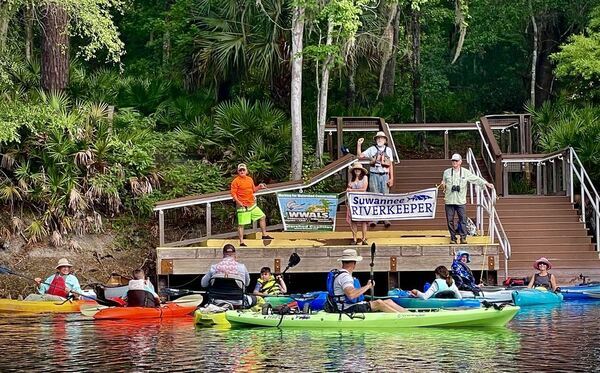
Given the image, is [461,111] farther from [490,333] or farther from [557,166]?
[490,333]

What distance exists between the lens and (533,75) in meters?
38.7

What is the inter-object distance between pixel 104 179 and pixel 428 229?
7184 millimetres

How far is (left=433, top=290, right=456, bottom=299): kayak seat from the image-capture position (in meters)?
22.2

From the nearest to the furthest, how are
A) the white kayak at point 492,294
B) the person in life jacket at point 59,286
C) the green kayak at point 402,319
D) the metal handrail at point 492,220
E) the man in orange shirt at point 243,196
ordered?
the green kayak at point 402,319, the white kayak at point 492,294, the person in life jacket at point 59,286, the man in orange shirt at point 243,196, the metal handrail at point 492,220

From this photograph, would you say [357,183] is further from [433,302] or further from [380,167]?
[433,302]

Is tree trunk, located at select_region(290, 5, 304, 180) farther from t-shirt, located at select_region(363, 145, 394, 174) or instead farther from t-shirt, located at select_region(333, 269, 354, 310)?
t-shirt, located at select_region(333, 269, 354, 310)

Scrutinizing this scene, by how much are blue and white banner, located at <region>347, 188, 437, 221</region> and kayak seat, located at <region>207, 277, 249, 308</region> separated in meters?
5.13

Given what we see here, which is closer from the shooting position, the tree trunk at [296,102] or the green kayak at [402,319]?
the green kayak at [402,319]

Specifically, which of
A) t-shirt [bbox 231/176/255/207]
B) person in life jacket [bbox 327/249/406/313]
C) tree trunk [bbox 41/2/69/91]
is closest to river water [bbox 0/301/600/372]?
person in life jacket [bbox 327/249/406/313]

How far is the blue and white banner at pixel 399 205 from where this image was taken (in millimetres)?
26594

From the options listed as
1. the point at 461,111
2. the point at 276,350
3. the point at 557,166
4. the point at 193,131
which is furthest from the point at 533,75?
the point at 276,350

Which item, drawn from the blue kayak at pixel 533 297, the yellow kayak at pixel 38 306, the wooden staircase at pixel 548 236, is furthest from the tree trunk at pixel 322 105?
the yellow kayak at pixel 38 306

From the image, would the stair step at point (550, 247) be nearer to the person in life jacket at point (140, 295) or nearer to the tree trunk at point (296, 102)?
the tree trunk at point (296, 102)

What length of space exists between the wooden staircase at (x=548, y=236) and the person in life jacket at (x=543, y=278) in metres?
1.10
